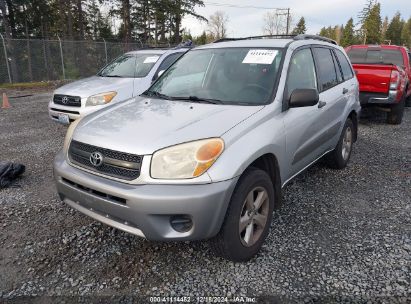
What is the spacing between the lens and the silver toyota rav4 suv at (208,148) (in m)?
2.35

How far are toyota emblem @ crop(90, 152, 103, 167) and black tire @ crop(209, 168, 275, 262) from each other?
1028 mm

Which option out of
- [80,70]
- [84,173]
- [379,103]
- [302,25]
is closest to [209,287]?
[84,173]

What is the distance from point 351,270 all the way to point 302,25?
277 feet

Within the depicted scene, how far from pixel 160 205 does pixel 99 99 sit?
4.57 metres

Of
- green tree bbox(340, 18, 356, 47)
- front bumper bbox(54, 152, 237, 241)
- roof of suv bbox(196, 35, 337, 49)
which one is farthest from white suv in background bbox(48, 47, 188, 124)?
green tree bbox(340, 18, 356, 47)

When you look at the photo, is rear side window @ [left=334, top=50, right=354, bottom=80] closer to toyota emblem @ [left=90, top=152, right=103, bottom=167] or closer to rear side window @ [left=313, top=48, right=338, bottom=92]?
rear side window @ [left=313, top=48, right=338, bottom=92]

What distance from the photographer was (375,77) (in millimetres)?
7391

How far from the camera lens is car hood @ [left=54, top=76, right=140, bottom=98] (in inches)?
252

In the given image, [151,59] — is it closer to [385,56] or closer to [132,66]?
[132,66]

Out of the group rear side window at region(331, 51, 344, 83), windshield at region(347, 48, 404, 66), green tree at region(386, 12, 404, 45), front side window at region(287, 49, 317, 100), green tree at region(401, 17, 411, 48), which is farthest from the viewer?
green tree at region(401, 17, 411, 48)

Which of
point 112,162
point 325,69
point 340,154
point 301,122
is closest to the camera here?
point 112,162

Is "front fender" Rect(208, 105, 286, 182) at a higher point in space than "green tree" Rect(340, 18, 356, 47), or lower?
lower

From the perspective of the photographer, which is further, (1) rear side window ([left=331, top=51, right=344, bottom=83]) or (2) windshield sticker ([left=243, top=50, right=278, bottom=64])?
(1) rear side window ([left=331, top=51, right=344, bottom=83])

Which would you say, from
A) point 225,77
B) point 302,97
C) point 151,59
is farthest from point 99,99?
point 302,97
